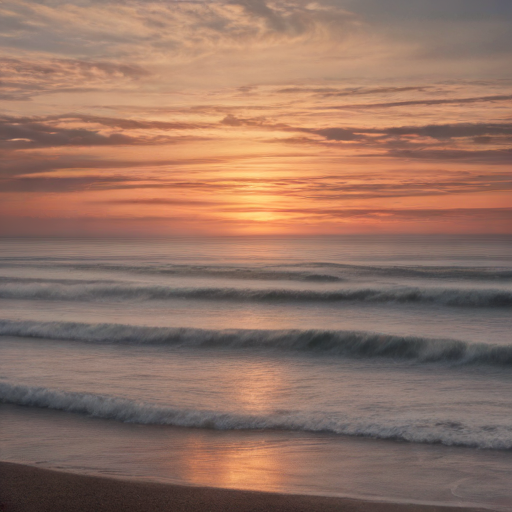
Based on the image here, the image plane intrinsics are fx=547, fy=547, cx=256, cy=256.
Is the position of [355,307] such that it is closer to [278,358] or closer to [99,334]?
[278,358]

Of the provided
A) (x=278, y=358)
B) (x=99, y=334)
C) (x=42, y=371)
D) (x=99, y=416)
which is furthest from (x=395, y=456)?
(x=99, y=334)

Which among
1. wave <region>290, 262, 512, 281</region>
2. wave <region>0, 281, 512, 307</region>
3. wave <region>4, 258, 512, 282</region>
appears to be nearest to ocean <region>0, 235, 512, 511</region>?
wave <region>0, 281, 512, 307</region>

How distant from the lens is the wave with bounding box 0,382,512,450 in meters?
7.55

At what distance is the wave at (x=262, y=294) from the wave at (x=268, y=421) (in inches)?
591

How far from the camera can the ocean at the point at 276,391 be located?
6.50m

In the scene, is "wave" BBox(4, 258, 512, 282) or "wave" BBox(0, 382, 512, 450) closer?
"wave" BBox(0, 382, 512, 450)

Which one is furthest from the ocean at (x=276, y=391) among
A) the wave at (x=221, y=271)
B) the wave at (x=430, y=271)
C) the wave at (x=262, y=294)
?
the wave at (x=221, y=271)

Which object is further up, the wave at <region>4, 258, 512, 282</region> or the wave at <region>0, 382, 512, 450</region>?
the wave at <region>0, 382, 512, 450</region>

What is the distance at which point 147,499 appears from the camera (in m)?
5.48

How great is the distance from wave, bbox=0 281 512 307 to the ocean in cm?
16

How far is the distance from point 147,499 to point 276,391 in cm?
493

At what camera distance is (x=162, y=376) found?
37.1 feet

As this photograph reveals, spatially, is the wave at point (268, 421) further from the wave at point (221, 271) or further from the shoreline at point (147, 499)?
the wave at point (221, 271)

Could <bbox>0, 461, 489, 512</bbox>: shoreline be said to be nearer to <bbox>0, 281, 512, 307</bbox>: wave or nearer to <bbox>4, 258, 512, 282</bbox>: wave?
<bbox>0, 281, 512, 307</bbox>: wave
